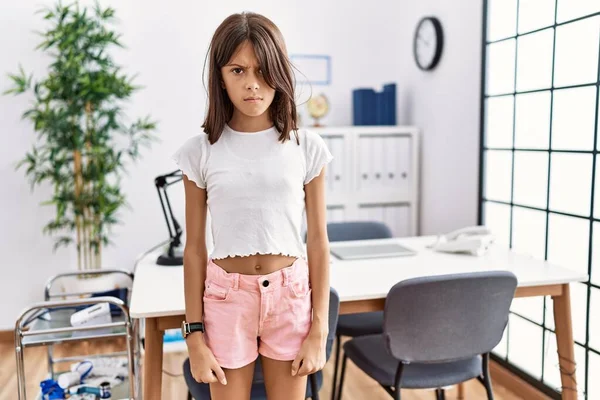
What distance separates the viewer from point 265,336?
4.51 feet

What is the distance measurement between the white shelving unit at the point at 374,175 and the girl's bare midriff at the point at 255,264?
2303 millimetres

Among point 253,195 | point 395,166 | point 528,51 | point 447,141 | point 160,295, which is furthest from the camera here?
point 395,166

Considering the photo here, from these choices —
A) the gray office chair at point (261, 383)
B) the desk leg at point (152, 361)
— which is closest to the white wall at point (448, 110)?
the gray office chair at point (261, 383)

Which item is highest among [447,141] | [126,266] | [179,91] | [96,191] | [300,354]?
[179,91]

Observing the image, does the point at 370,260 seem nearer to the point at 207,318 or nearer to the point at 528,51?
the point at 207,318

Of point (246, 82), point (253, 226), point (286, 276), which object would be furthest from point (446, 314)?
point (246, 82)

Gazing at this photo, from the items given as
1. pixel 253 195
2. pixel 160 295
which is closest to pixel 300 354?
pixel 253 195

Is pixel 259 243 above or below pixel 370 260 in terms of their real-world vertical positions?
above

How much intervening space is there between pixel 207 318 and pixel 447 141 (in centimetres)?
243

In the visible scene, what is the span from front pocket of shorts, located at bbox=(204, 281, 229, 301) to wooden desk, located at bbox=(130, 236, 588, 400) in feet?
1.13

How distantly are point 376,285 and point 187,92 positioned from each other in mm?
2339

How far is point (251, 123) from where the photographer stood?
1410 millimetres

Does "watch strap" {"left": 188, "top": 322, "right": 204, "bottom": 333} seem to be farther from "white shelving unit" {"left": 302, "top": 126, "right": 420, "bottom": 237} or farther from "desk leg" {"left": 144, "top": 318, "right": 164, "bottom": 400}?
"white shelving unit" {"left": 302, "top": 126, "right": 420, "bottom": 237}

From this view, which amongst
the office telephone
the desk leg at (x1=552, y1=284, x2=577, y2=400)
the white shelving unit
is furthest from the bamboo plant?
the desk leg at (x1=552, y1=284, x2=577, y2=400)
